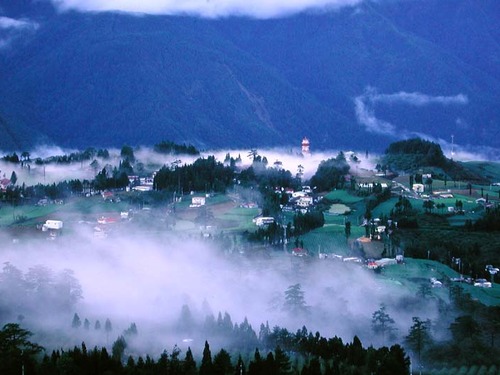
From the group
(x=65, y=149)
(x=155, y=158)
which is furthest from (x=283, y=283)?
(x=65, y=149)

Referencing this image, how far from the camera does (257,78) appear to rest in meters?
138

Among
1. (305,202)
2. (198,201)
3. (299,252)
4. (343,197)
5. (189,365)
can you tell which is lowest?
(189,365)

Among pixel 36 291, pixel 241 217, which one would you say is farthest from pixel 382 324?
pixel 241 217

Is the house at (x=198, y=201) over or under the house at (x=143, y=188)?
under

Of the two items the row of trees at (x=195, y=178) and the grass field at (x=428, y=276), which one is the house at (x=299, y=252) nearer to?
the grass field at (x=428, y=276)

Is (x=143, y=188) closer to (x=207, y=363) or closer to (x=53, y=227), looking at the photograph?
(x=53, y=227)

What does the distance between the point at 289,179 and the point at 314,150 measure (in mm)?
39498

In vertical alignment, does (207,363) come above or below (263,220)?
below

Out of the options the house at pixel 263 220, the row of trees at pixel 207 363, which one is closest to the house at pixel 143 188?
the house at pixel 263 220

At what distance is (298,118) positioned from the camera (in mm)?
135375

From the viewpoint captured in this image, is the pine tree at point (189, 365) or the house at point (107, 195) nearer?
the pine tree at point (189, 365)

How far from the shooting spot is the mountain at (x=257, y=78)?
124875 mm

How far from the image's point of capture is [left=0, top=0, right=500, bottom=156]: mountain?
124875 mm

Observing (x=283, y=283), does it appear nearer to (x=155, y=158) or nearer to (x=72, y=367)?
(x=72, y=367)
